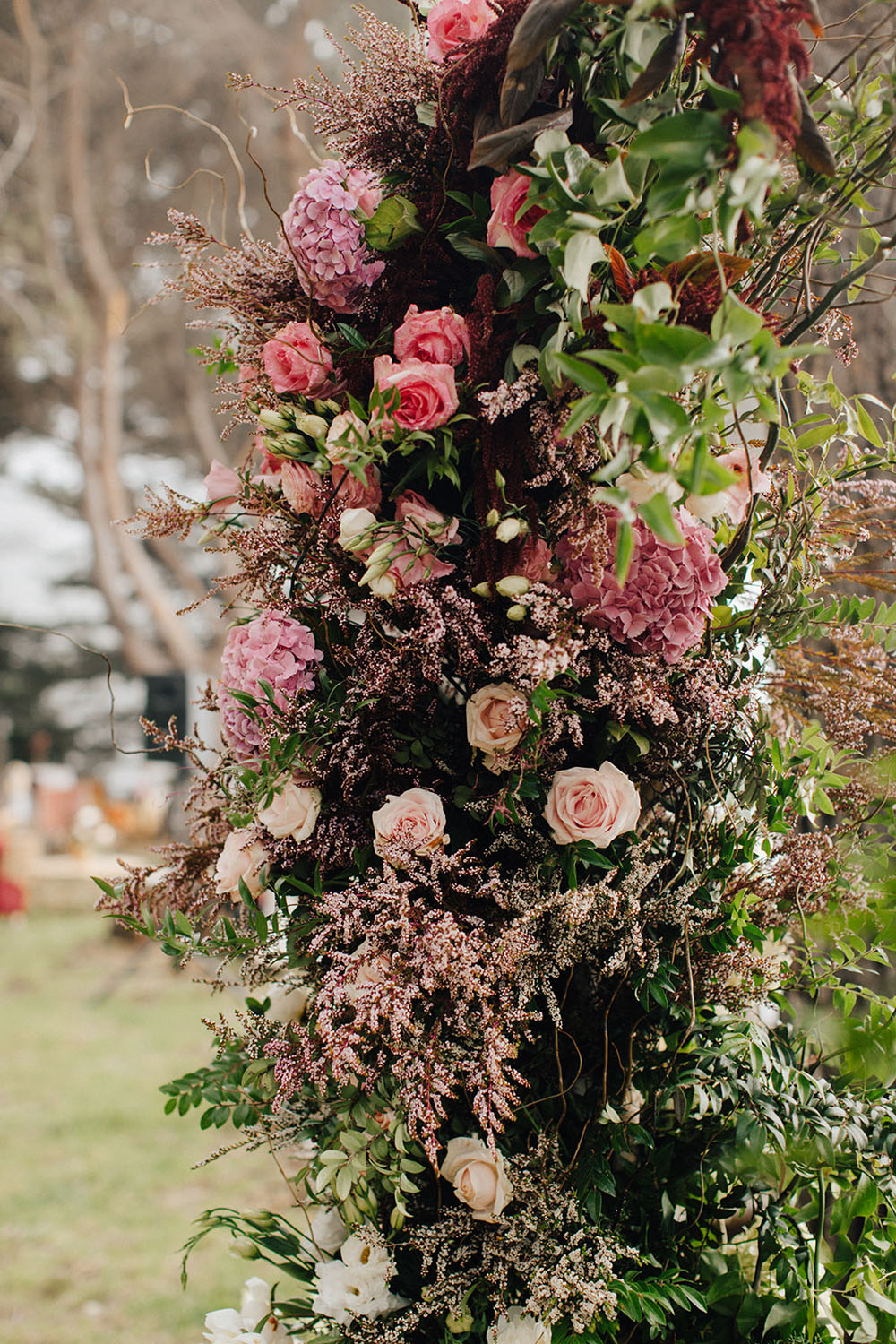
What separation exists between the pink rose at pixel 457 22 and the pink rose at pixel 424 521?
0.44m

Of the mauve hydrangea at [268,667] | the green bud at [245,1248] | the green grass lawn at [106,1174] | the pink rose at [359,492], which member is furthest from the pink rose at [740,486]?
the green grass lawn at [106,1174]

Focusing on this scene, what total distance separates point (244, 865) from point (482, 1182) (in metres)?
0.39

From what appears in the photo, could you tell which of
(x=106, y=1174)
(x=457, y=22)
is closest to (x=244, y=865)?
(x=457, y=22)

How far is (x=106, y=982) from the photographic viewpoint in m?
6.00

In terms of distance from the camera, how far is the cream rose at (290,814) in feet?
3.02

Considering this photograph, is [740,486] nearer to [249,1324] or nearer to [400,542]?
[400,542]

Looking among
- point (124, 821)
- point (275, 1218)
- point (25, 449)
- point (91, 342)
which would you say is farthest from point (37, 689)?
point (275, 1218)

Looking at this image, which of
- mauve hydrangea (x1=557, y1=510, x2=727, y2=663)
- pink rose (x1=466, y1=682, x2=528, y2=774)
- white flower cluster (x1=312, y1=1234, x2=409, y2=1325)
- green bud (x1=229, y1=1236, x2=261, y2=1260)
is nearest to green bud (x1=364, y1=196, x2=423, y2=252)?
mauve hydrangea (x1=557, y1=510, x2=727, y2=663)

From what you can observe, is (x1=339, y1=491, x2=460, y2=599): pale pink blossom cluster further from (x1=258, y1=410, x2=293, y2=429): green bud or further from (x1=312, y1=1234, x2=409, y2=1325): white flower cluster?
(x1=312, y1=1234, x2=409, y2=1325): white flower cluster

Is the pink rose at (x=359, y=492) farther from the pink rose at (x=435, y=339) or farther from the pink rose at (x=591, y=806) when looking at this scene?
the pink rose at (x=591, y=806)

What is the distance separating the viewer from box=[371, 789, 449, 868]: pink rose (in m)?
0.85

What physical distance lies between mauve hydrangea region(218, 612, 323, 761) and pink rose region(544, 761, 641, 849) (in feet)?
0.96

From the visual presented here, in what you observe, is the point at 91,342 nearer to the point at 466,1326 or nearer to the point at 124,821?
the point at 124,821

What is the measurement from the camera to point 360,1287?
0.93 m
